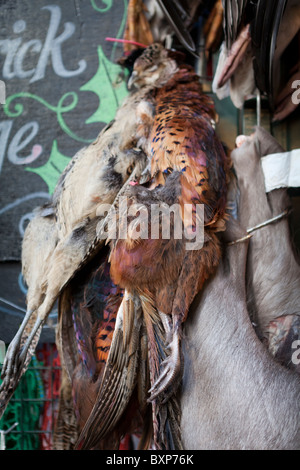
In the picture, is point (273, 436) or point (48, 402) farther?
point (48, 402)

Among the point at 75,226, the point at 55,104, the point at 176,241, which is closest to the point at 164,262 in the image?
the point at 176,241

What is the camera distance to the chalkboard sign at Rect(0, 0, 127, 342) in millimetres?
1579

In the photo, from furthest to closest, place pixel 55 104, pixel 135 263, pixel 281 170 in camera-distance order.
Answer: pixel 55 104, pixel 281 170, pixel 135 263

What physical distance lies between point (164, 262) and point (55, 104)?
37.4 inches

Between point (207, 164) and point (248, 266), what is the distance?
0.28 metres

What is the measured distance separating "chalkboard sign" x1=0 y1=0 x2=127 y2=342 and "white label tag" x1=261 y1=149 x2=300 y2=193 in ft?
2.38

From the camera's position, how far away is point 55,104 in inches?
63.4

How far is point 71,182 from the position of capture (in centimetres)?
118

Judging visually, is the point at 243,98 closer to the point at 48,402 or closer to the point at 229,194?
the point at 229,194

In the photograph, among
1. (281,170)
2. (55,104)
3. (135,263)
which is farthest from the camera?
(55,104)

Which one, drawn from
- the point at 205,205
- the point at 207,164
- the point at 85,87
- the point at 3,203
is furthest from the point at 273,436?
the point at 85,87

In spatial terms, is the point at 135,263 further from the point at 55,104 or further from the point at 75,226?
the point at 55,104

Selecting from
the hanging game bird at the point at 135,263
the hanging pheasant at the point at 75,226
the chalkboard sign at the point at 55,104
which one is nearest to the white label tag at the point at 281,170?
the hanging game bird at the point at 135,263

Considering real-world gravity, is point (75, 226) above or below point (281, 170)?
below
